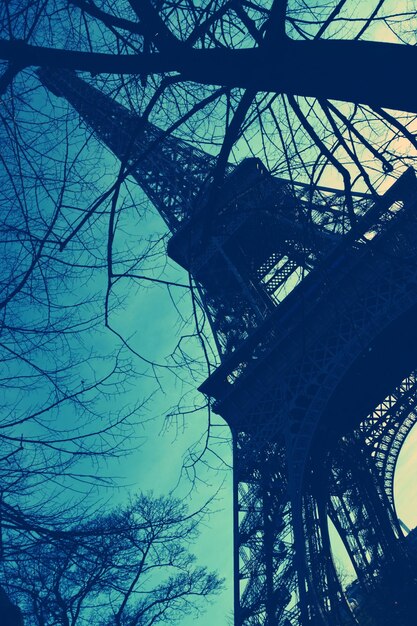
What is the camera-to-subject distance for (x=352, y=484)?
2203 centimetres

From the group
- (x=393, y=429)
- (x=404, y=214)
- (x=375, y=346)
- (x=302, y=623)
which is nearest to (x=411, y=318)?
(x=375, y=346)

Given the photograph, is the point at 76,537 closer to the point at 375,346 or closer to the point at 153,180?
the point at 375,346

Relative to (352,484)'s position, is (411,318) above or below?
above

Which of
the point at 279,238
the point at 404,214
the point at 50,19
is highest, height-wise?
the point at 50,19

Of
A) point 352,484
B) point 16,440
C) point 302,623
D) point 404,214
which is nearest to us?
point 16,440

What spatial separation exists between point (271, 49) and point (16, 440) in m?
3.30

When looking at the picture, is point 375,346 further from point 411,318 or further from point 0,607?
point 0,607

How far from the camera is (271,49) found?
296cm

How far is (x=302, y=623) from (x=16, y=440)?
10300 millimetres

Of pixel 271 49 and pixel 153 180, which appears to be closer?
pixel 271 49

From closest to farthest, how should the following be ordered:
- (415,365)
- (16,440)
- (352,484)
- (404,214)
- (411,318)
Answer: (16,440)
(404,214)
(411,318)
(415,365)
(352,484)

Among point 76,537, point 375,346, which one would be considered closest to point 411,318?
point 375,346

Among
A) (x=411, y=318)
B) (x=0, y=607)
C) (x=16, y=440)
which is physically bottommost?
(x=0, y=607)

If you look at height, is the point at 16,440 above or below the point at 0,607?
above
